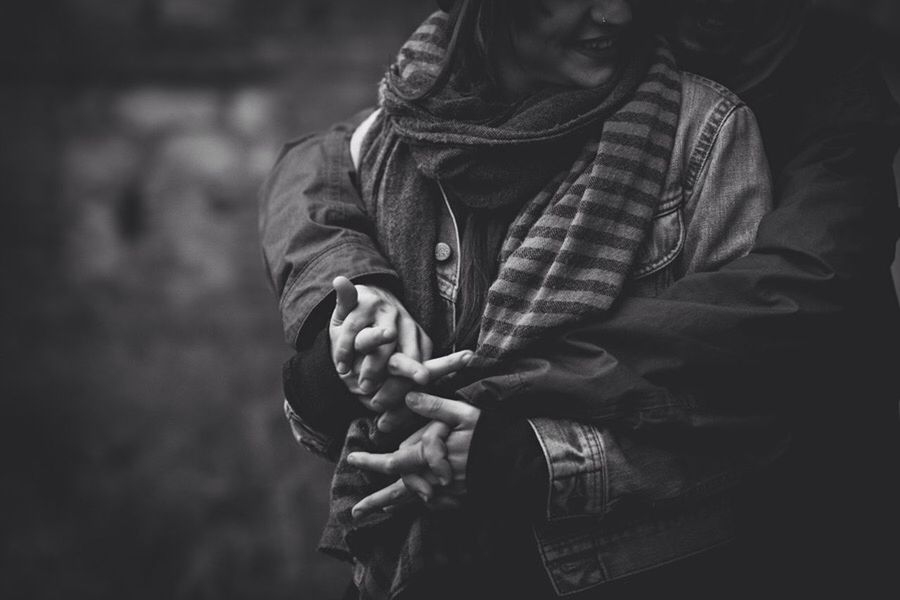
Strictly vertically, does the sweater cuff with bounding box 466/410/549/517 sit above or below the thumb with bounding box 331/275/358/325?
below

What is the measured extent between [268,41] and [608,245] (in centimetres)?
258

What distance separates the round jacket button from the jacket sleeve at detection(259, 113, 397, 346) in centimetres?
9

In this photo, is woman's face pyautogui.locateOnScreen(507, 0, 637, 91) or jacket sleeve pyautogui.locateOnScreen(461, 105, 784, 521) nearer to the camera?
jacket sleeve pyautogui.locateOnScreen(461, 105, 784, 521)

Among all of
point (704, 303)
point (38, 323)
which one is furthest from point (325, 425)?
point (38, 323)

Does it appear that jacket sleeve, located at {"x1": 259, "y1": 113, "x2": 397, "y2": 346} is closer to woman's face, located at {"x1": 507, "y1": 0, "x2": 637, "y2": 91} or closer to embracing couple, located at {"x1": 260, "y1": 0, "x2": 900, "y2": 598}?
embracing couple, located at {"x1": 260, "y1": 0, "x2": 900, "y2": 598}

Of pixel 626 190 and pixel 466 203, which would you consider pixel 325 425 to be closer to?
pixel 466 203

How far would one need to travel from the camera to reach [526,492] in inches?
50.2

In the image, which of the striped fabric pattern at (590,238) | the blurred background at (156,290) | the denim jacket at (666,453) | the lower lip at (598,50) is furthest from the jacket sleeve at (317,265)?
the blurred background at (156,290)

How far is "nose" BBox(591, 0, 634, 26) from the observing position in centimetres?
136

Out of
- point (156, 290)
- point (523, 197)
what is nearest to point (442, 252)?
point (523, 197)

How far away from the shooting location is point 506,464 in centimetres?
128

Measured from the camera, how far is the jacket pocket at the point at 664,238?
137 centimetres

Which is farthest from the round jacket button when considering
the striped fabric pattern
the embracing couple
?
the striped fabric pattern

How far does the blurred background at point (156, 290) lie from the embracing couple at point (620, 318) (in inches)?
71.7
